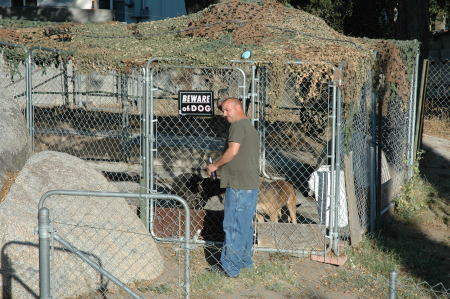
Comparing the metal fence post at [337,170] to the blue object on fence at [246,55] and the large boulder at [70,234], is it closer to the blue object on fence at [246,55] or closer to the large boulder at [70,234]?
the blue object on fence at [246,55]

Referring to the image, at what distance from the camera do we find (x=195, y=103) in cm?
765

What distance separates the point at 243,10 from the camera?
9.96m

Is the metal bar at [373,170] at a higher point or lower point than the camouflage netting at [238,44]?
lower

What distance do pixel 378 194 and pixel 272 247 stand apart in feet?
6.13

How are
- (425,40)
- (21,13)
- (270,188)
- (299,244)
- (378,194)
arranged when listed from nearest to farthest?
1. (299,244)
2. (270,188)
3. (378,194)
4. (425,40)
5. (21,13)

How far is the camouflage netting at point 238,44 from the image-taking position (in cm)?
766

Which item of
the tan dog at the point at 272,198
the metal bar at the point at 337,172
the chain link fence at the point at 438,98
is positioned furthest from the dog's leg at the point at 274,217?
the chain link fence at the point at 438,98

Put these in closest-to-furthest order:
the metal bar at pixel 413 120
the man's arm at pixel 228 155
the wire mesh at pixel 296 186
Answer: the man's arm at pixel 228 155 < the wire mesh at pixel 296 186 < the metal bar at pixel 413 120

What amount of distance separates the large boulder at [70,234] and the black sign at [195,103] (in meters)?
1.26

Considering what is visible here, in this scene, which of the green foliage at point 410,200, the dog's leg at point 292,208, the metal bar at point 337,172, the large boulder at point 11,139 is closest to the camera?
the large boulder at point 11,139

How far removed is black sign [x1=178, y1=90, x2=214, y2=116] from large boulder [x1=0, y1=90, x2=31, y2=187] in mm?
1796

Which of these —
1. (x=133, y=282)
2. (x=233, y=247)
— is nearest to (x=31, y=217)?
(x=133, y=282)

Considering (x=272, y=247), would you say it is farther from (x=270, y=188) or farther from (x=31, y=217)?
(x=31, y=217)

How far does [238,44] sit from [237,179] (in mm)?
2356
